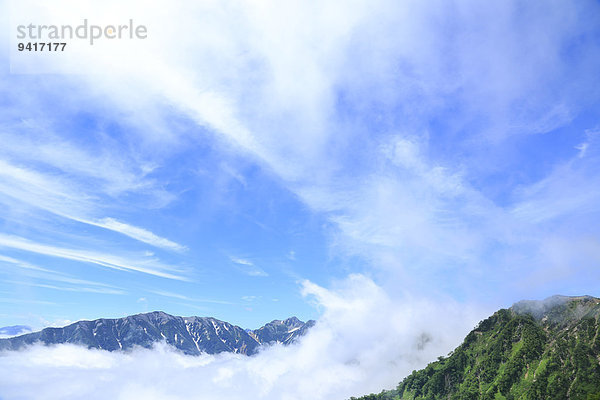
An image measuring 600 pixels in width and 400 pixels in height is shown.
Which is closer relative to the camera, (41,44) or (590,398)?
(41,44)

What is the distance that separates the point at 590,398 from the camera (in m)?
186

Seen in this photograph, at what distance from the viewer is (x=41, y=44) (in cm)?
7212

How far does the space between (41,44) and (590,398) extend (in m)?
289

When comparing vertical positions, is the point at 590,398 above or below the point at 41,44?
below
